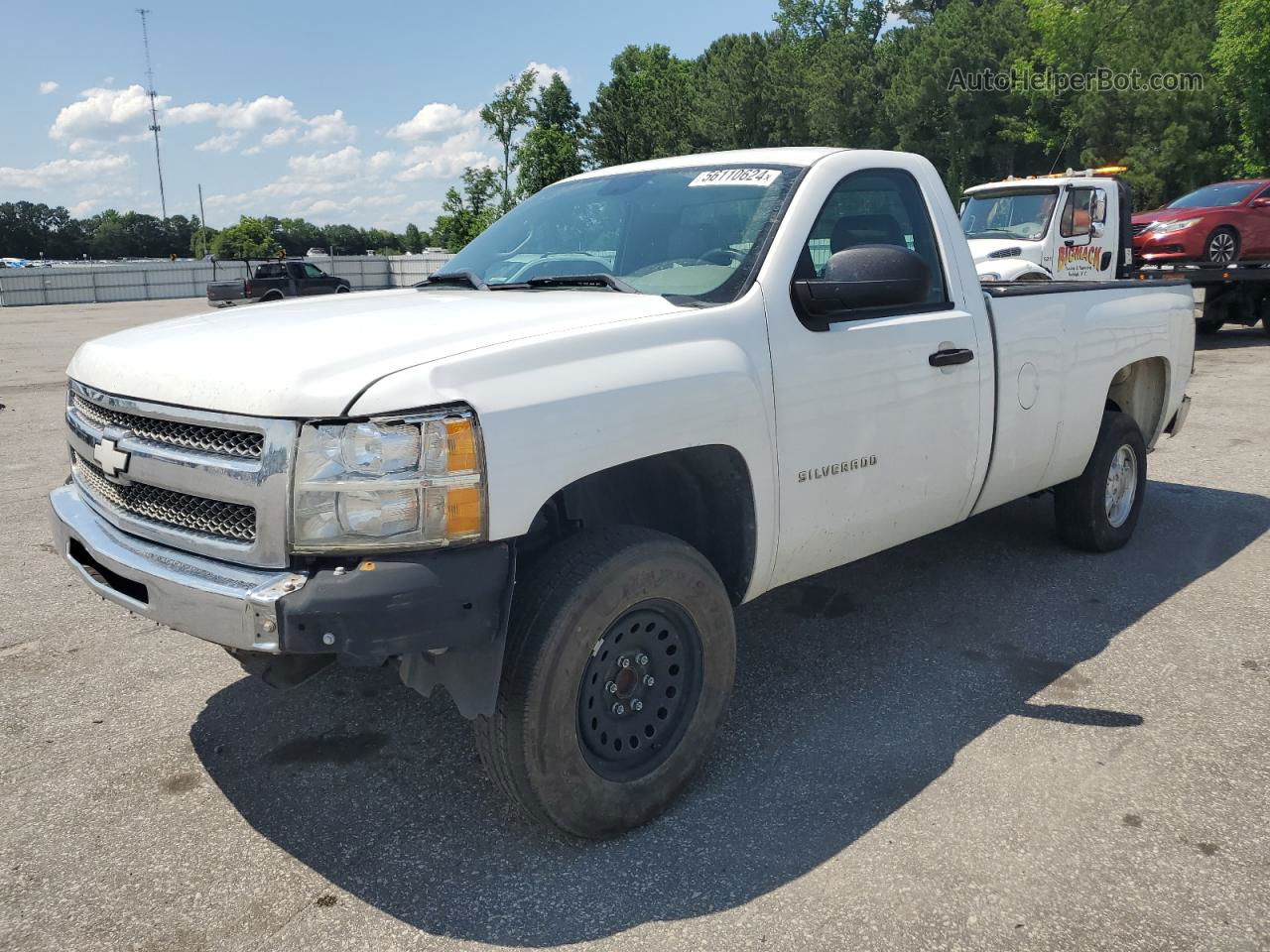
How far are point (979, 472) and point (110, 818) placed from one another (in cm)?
334

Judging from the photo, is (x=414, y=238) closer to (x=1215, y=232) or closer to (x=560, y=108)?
(x=560, y=108)

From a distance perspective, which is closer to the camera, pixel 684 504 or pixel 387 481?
pixel 387 481

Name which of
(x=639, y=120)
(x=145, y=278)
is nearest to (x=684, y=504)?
(x=145, y=278)

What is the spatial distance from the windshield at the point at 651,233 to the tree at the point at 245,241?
66513 millimetres

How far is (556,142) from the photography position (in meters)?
50.2

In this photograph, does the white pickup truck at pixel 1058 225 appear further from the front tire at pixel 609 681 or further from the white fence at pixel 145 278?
the white fence at pixel 145 278

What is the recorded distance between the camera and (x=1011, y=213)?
12.5m

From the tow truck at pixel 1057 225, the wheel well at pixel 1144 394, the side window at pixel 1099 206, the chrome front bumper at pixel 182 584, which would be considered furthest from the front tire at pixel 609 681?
the side window at pixel 1099 206

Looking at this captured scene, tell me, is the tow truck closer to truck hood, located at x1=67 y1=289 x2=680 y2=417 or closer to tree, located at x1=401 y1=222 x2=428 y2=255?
truck hood, located at x1=67 y1=289 x2=680 y2=417

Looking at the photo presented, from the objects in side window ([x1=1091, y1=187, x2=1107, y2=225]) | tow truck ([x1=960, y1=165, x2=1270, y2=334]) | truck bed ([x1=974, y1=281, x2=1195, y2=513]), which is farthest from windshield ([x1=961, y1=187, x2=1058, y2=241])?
truck bed ([x1=974, y1=281, x2=1195, y2=513])

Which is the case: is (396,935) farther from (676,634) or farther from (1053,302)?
(1053,302)

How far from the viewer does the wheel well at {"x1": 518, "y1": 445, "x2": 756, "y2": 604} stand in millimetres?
3107

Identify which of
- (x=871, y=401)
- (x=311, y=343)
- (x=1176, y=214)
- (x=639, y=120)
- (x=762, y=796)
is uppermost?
(x=639, y=120)

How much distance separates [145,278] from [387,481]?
160 feet
